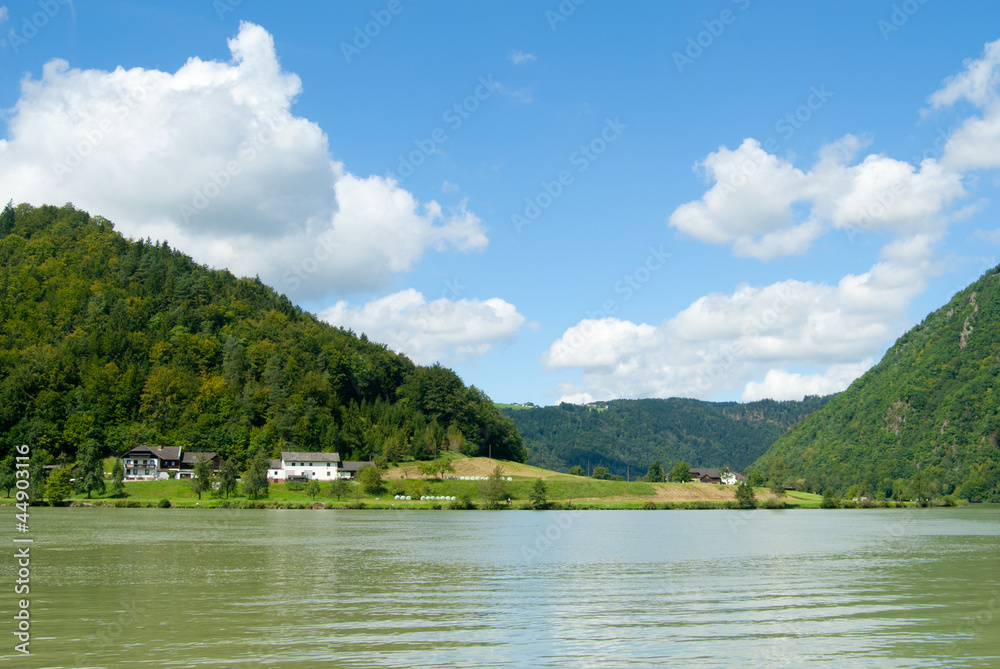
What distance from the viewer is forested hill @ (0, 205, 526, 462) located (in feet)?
467

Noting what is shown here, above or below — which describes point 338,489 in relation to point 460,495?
above

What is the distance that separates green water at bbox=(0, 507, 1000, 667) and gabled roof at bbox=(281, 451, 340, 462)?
82704mm

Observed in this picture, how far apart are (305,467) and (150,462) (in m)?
26.4

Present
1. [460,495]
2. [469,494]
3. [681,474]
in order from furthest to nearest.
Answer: [681,474], [469,494], [460,495]

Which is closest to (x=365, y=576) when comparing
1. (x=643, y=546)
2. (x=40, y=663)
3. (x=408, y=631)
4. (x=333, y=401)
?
(x=408, y=631)


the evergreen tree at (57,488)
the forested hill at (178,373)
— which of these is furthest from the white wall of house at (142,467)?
the evergreen tree at (57,488)

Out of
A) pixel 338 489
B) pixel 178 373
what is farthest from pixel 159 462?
pixel 338 489

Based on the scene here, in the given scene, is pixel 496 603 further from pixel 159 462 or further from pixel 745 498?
pixel 159 462

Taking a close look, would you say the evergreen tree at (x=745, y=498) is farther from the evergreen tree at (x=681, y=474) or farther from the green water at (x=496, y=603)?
the green water at (x=496, y=603)

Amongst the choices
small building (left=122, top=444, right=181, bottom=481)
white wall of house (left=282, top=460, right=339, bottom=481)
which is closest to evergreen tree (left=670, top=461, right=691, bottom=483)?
white wall of house (left=282, top=460, right=339, bottom=481)

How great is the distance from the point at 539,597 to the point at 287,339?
157 meters

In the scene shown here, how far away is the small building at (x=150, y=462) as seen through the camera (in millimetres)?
132500

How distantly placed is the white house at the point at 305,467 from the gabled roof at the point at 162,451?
17.3 metres

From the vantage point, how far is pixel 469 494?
402 ft
